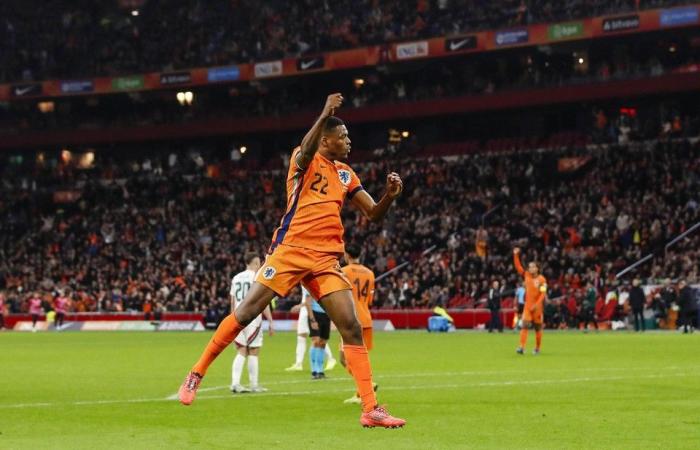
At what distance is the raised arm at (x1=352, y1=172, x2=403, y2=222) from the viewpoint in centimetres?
1232

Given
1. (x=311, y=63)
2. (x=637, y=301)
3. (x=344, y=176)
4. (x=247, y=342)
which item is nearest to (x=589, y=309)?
(x=637, y=301)

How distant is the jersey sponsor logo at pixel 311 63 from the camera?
237ft

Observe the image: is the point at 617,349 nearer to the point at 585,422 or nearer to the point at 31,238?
the point at 585,422

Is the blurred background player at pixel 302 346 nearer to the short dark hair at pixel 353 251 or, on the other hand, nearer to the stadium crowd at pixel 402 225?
the short dark hair at pixel 353 251

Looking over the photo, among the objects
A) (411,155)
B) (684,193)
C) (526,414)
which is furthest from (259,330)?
(411,155)

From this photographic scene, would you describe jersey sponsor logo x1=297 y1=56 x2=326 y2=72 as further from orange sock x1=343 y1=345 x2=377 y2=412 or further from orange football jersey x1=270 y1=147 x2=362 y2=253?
orange sock x1=343 y1=345 x2=377 y2=412

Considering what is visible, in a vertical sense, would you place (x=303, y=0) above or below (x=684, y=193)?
above

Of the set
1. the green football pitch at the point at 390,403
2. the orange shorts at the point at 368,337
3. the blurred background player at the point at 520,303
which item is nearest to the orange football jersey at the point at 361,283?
the orange shorts at the point at 368,337

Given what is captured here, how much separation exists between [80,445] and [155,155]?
72.5 meters

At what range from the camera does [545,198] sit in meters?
61.4

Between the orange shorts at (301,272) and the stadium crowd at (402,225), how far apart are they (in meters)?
39.0

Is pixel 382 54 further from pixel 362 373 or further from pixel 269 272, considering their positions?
pixel 362 373

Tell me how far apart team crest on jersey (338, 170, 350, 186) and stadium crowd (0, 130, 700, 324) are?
3867cm

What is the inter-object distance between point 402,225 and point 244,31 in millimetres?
20268
